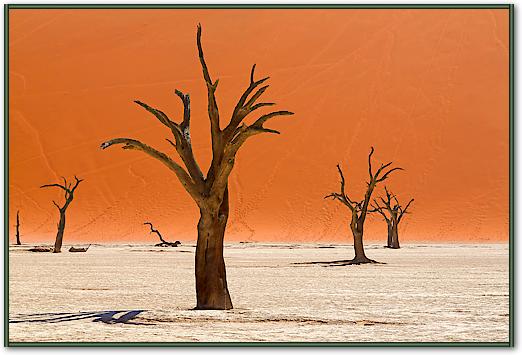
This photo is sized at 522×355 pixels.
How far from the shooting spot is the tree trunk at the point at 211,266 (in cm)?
1348

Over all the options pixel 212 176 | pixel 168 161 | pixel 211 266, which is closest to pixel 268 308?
pixel 211 266

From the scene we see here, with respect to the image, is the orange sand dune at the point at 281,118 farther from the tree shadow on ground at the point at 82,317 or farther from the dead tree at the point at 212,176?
the tree shadow on ground at the point at 82,317

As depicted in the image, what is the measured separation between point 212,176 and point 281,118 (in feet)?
271

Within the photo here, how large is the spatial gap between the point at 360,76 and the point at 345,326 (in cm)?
9239

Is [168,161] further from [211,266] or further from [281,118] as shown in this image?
[281,118]

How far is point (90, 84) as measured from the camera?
10300cm

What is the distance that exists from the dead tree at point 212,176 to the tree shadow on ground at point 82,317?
1032 mm


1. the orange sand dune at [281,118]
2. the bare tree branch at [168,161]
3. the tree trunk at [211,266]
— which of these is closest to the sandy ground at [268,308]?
the tree trunk at [211,266]

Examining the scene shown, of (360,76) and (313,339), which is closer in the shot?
(313,339)

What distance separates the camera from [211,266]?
533 inches

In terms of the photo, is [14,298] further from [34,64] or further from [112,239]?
[34,64]

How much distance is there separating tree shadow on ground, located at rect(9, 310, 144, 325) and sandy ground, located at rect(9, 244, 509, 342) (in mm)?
12

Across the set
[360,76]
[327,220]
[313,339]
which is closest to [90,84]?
[360,76]

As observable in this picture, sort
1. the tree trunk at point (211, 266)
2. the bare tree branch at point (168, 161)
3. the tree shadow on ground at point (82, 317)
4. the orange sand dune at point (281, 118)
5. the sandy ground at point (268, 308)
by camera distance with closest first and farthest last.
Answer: the sandy ground at point (268, 308) < the tree shadow on ground at point (82, 317) < the bare tree branch at point (168, 161) < the tree trunk at point (211, 266) < the orange sand dune at point (281, 118)
